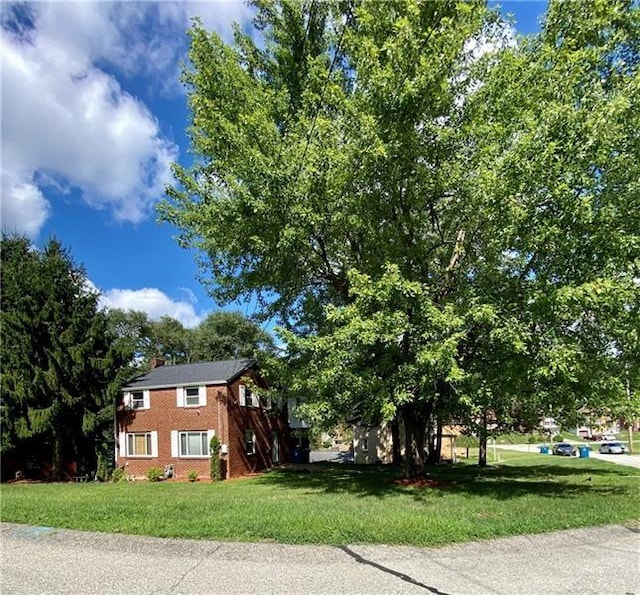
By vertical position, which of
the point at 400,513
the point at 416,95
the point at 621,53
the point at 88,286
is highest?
the point at 621,53

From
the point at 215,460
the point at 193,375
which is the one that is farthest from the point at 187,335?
the point at 215,460

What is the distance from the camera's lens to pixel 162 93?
14641 mm

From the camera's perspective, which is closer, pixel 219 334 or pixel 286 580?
pixel 286 580

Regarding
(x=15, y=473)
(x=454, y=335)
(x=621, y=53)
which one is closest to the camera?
(x=454, y=335)

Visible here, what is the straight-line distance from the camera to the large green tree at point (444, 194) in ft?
31.8

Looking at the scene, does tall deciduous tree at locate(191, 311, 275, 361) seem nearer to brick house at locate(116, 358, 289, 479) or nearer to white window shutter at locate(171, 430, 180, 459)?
brick house at locate(116, 358, 289, 479)

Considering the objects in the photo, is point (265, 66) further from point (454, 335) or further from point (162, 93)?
point (454, 335)

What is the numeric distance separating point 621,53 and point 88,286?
956 inches

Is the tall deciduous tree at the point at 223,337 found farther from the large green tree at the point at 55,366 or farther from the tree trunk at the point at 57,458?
the tree trunk at the point at 57,458

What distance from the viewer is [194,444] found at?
920 inches

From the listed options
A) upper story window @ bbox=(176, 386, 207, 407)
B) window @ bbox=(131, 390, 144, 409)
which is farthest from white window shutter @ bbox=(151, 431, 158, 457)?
upper story window @ bbox=(176, 386, 207, 407)

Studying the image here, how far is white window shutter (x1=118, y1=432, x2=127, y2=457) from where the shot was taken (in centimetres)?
2506

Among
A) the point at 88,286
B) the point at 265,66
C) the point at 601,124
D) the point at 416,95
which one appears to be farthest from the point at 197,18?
the point at 88,286

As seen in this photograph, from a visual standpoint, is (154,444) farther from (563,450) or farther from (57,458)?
(563,450)
